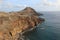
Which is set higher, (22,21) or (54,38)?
(22,21)

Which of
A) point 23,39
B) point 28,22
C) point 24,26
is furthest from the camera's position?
point 28,22

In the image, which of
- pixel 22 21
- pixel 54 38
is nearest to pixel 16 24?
pixel 22 21

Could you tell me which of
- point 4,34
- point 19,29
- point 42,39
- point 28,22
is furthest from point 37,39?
point 28,22

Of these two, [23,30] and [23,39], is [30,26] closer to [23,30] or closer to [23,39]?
[23,30]

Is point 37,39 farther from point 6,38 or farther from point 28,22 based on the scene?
point 28,22

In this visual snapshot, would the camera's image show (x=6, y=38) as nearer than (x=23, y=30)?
Yes

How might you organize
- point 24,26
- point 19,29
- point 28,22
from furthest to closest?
1. point 28,22
2. point 24,26
3. point 19,29

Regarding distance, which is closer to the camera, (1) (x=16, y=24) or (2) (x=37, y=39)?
(2) (x=37, y=39)

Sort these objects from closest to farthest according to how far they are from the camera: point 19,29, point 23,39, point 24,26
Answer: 1. point 23,39
2. point 19,29
3. point 24,26

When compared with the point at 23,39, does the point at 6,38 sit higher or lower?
higher
